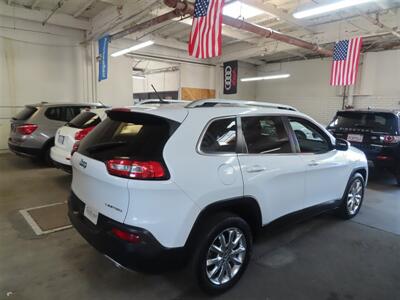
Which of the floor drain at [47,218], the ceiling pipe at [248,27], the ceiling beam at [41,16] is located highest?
the ceiling beam at [41,16]

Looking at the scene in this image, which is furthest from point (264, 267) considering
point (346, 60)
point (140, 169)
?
point (346, 60)

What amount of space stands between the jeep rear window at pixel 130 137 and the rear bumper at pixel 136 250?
46 centimetres

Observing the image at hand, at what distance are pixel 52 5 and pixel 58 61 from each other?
5.62 ft

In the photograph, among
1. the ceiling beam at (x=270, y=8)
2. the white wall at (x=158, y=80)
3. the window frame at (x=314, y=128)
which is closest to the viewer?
the window frame at (x=314, y=128)

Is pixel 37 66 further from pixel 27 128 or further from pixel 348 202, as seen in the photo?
pixel 348 202

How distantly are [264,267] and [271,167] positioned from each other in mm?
925

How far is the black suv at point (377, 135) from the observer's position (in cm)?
527

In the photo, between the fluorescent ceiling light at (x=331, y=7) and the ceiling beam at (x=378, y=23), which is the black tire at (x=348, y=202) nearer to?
the fluorescent ceiling light at (x=331, y=7)

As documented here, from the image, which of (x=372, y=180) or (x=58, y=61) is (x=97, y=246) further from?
(x=58, y=61)

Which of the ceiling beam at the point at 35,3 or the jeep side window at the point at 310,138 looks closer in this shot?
the jeep side window at the point at 310,138

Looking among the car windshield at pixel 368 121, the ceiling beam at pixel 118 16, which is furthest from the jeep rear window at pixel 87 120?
the car windshield at pixel 368 121

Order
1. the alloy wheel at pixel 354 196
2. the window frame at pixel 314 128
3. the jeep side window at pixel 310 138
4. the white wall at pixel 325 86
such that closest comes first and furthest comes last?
the window frame at pixel 314 128, the jeep side window at pixel 310 138, the alloy wheel at pixel 354 196, the white wall at pixel 325 86

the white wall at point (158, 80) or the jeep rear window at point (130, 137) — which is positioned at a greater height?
the white wall at point (158, 80)

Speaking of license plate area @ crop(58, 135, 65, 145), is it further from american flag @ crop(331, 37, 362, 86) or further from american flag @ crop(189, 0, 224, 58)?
american flag @ crop(331, 37, 362, 86)
